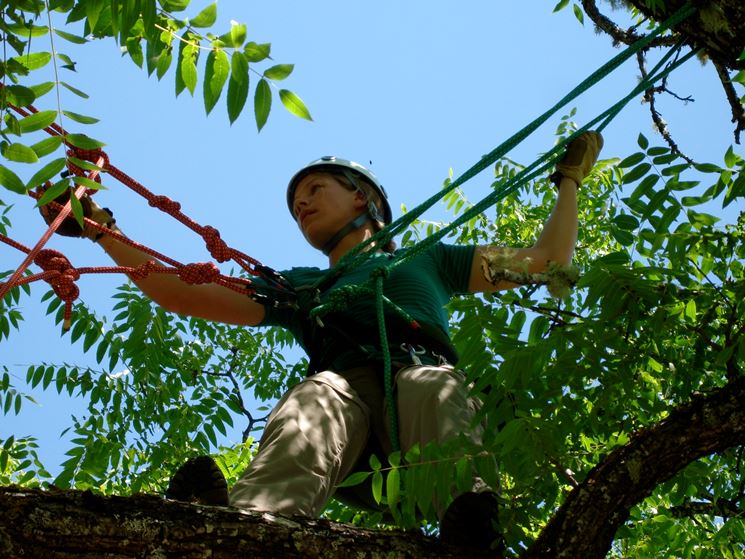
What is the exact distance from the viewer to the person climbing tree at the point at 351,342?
307 cm

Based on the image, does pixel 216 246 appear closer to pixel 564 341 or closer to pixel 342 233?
pixel 342 233

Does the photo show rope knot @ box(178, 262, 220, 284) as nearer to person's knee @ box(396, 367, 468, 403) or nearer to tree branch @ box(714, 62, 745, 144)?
person's knee @ box(396, 367, 468, 403)

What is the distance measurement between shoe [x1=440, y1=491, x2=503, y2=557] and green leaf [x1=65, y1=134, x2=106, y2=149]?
1.49 metres

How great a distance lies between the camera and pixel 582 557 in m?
2.52

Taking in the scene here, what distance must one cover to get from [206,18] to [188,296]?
1496mm

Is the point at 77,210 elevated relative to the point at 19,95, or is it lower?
lower

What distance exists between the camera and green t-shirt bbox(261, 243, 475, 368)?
3955 millimetres

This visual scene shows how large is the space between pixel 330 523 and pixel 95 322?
4530 millimetres

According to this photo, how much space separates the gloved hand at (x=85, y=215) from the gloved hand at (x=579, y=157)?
2045mm

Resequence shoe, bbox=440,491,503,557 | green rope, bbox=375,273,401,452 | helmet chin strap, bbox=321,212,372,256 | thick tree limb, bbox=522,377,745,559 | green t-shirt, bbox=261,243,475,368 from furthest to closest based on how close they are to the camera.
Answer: helmet chin strap, bbox=321,212,372,256 → green t-shirt, bbox=261,243,475,368 → green rope, bbox=375,273,401,452 → shoe, bbox=440,491,503,557 → thick tree limb, bbox=522,377,745,559

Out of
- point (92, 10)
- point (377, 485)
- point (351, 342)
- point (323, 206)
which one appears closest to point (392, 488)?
point (377, 485)

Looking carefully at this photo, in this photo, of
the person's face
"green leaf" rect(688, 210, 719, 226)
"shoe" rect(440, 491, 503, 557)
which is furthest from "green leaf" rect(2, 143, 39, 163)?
"green leaf" rect(688, 210, 719, 226)

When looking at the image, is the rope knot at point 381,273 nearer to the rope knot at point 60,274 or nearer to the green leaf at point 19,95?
the rope knot at point 60,274

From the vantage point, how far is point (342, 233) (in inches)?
184
